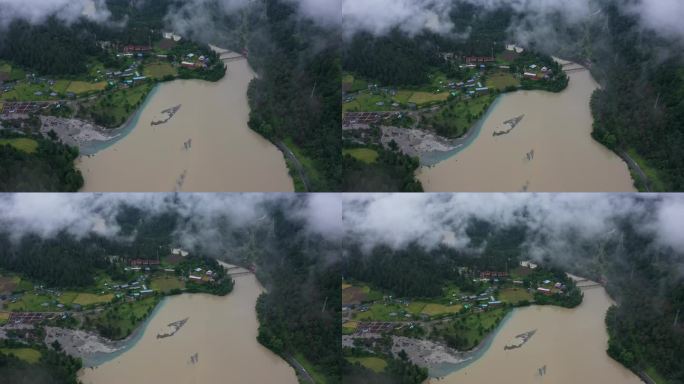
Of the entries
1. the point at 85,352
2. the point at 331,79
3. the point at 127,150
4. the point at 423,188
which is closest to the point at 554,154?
the point at 423,188

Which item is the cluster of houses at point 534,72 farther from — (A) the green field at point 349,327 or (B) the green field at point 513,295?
(A) the green field at point 349,327

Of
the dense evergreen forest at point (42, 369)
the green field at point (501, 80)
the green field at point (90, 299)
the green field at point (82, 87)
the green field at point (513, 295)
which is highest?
the green field at point (501, 80)

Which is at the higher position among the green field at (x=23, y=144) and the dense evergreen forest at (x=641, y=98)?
the dense evergreen forest at (x=641, y=98)

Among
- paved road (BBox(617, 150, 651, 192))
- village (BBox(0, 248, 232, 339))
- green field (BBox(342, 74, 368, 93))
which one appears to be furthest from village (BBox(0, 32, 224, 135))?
paved road (BBox(617, 150, 651, 192))

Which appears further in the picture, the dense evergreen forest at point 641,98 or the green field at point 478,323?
the green field at point 478,323

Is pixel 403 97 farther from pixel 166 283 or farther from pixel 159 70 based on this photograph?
pixel 166 283

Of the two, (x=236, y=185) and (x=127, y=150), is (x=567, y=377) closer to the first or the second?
(x=236, y=185)

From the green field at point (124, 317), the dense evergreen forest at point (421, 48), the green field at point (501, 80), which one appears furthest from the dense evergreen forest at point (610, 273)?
the green field at point (124, 317)
